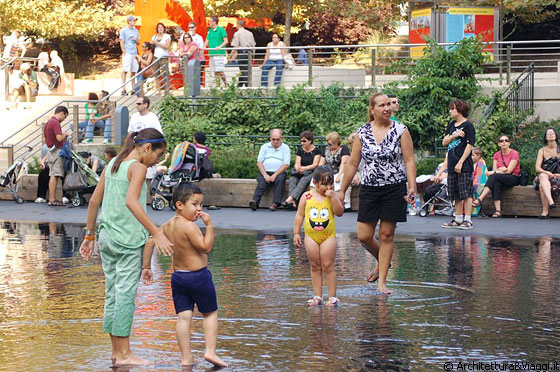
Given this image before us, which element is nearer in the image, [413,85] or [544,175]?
[544,175]

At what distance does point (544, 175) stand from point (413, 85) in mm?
5164

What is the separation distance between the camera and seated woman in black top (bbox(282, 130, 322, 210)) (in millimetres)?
17281

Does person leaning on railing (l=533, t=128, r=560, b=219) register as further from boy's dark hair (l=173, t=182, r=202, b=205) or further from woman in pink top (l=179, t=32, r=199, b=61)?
boy's dark hair (l=173, t=182, r=202, b=205)

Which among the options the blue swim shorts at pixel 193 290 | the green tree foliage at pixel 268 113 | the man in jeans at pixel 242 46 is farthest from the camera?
the man in jeans at pixel 242 46

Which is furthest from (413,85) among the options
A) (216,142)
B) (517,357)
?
(517,357)

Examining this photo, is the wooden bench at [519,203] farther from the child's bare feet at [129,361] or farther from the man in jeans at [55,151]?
the child's bare feet at [129,361]

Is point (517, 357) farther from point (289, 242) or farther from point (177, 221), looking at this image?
point (289, 242)

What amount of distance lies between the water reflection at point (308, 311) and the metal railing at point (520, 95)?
8.09 meters

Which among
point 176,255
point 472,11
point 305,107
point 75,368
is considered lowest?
point 75,368

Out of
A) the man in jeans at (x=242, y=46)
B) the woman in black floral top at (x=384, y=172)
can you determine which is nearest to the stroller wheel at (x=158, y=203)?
the man in jeans at (x=242, y=46)

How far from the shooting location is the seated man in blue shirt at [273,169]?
698 inches

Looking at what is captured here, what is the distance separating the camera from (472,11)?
2631 cm

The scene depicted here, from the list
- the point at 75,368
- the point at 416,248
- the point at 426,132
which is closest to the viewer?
the point at 75,368

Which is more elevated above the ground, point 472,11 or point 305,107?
point 472,11
